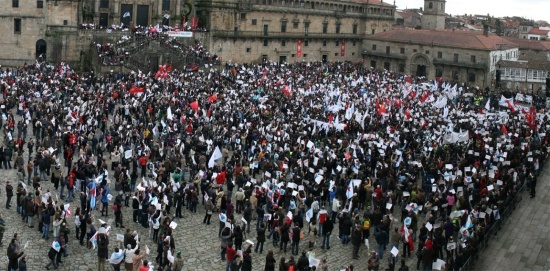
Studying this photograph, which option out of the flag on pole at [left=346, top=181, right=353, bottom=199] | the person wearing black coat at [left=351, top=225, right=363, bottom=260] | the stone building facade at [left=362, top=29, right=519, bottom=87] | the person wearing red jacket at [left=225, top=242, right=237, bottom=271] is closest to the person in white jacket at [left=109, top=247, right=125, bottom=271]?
the person wearing red jacket at [left=225, top=242, right=237, bottom=271]

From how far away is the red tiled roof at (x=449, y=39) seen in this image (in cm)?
7525

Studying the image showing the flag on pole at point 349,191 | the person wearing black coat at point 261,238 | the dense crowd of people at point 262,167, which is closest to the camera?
the person wearing black coat at point 261,238

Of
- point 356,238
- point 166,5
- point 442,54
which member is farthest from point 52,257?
point 442,54

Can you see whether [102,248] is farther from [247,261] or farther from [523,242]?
[523,242]

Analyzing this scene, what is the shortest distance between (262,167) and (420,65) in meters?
53.4

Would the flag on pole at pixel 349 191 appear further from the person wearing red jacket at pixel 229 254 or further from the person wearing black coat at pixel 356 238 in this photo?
the person wearing red jacket at pixel 229 254

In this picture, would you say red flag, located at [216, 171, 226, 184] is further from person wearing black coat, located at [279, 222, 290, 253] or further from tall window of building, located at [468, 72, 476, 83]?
tall window of building, located at [468, 72, 476, 83]

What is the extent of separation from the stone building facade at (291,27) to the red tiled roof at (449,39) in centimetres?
417

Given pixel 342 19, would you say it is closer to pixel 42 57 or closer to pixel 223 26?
pixel 223 26

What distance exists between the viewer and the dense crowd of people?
72.5 feet

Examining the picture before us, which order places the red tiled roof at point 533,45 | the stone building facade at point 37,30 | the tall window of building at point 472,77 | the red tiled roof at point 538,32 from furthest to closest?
the red tiled roof at point 538,32, the red tiled roof at point 533,45, the tall window of building at point 472,77, the stone building facade at point 37,30

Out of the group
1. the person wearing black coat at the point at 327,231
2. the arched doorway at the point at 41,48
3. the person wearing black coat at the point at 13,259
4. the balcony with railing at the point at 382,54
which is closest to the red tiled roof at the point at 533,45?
the balcony with railing at the point at 382,54

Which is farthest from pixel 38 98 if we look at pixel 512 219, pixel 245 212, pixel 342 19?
pixel 342 19

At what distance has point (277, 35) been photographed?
73.9 metres
